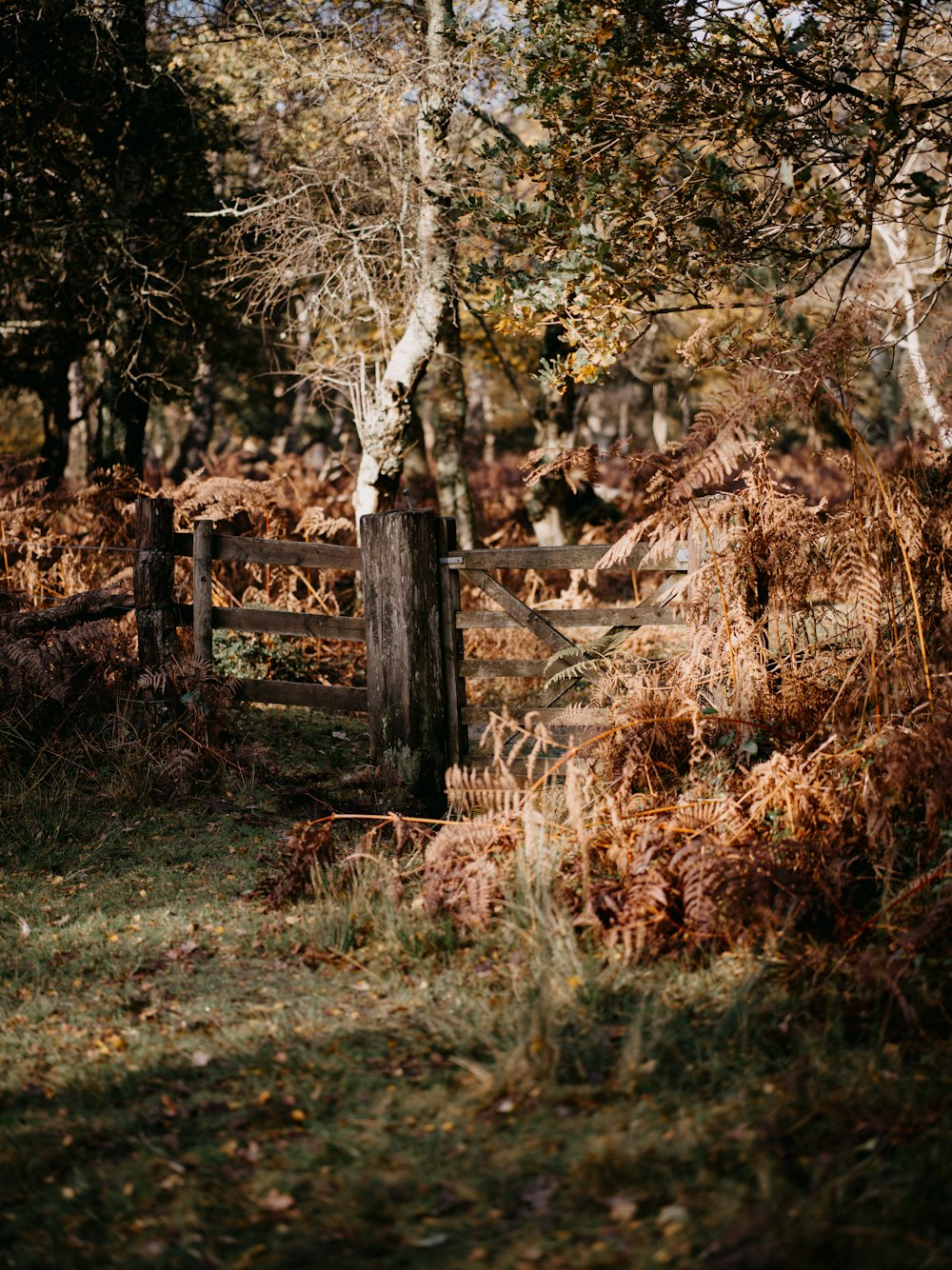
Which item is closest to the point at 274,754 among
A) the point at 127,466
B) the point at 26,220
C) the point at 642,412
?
the point at 127,466

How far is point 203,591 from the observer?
7.41 m

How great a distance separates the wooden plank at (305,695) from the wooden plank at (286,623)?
0.34 meters

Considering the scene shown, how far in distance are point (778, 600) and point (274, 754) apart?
11.9 ft

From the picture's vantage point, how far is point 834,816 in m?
4.55

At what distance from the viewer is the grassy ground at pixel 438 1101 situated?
110 inches

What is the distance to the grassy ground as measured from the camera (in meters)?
2.79

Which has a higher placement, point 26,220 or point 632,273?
point 26,220

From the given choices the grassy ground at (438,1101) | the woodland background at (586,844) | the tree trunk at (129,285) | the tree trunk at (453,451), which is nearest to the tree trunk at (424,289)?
the woodland background at (586,844)

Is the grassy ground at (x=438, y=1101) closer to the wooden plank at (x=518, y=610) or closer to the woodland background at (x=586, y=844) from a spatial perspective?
the woodland background at (x=586, y=844)

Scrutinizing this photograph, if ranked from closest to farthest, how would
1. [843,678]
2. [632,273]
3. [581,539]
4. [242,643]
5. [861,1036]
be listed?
1. [861,1036]
2. [843,678]
3. [632,273]
4. [242,643]
5. [581,539]

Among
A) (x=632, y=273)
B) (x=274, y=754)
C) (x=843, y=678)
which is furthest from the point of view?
(x=274, y=754)

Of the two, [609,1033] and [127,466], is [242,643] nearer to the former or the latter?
[127,466]

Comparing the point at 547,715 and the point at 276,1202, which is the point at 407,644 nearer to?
the point at 547,715

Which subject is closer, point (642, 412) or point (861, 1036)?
point (861, 1036)
